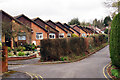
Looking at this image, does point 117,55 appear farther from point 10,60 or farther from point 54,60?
point 10,60

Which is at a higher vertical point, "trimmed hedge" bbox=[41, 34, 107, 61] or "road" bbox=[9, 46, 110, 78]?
"trimmed hedge" bbox=[41, 34, 107, 61]

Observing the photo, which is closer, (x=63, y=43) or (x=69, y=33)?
(x=63, y=43)

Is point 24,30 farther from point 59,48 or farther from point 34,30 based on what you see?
point 59,48

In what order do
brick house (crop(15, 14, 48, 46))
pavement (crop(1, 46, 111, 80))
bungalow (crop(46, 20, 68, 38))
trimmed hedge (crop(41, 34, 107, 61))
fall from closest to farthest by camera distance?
pavement (crop(1, 46, 111, 80)), trimmed hedge (crop(41, 34, 107, 61)), brick house (crop(15, 14, 48, 46)), bungalow (crop(46, 20, 68, 38))

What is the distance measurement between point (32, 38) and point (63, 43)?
1482 cm

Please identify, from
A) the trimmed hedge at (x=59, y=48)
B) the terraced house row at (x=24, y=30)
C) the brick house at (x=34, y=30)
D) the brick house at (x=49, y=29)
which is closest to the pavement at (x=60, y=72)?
the trimmed hedge at (x=59, y=48)

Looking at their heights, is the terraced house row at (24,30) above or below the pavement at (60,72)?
above

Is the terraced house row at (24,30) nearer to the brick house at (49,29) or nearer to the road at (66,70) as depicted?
the brick house at (49,29)

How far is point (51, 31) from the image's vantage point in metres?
39.0

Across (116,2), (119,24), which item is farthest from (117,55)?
(116,2)

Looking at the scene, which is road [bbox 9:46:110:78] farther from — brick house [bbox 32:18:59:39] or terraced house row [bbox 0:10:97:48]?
brick house [bbox 32:18:59:39]

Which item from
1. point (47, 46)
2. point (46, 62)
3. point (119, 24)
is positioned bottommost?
point (46, 62)

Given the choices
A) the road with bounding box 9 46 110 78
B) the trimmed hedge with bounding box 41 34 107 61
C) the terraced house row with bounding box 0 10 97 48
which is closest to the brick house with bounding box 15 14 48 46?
the terraced house row with bounding box 0 10 97 48

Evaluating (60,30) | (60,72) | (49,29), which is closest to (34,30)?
(49,29)
